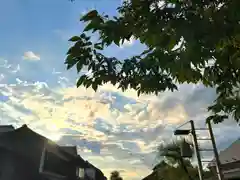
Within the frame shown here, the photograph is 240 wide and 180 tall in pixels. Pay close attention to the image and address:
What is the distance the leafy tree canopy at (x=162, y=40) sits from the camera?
7.89 feet

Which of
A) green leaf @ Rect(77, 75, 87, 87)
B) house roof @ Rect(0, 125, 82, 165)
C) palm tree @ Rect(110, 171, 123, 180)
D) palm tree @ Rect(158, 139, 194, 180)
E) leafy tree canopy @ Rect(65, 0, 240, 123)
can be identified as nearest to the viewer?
leafy tree canopy @ Rect(65, 0, 240, 123)

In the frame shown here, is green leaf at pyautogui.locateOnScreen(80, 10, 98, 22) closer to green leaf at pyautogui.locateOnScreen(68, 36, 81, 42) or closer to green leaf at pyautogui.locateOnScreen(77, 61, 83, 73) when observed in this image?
green leaf at pyautogui.locateOnScreen(68, 36, 81, 42)

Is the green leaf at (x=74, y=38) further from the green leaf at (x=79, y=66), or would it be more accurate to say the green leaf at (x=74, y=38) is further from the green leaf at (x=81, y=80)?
the green leaf at (x=81, y=80)

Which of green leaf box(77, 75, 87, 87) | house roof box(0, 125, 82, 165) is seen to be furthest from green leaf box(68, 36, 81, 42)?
house roof box(0, 125, 82, 165)

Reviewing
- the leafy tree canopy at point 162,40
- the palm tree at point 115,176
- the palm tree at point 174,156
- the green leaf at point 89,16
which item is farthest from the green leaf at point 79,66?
the palm tree at point 115,176

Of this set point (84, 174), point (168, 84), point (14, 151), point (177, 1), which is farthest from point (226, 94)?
point (84, 174)

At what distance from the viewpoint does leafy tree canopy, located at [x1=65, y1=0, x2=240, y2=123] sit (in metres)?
2.40

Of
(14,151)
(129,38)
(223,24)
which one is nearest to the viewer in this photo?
(223,24)

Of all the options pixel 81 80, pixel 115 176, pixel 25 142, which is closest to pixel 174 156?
pixel 25 142

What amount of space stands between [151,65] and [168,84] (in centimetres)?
52

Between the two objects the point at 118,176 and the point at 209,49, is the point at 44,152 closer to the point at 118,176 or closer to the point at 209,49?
the point at 209,49

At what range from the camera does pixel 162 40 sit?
8.93ft

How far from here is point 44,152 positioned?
26.4 m

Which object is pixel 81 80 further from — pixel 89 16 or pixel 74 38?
pixel 89 16
